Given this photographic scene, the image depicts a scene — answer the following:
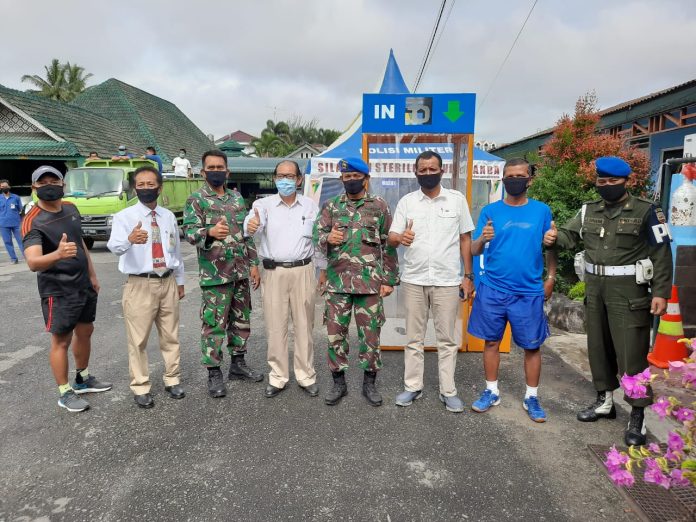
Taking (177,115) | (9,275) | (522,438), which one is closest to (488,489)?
(522,438)

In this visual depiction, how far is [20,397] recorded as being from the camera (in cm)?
382

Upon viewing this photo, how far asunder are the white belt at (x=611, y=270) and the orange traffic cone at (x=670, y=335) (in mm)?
1474

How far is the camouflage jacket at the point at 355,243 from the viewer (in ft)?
11.8

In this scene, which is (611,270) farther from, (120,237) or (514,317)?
(120,237)

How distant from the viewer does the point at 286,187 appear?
377 cm

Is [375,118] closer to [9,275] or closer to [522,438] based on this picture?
[522,438]

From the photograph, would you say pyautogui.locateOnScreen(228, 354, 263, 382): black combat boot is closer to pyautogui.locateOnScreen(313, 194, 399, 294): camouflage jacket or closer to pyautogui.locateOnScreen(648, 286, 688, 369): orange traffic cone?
pyautogui.locateOnScreen(313, 194, 399, 294): camouflage jacket

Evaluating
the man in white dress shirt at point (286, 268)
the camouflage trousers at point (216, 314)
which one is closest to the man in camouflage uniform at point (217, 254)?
the camouflage trousers at point (216, 314)

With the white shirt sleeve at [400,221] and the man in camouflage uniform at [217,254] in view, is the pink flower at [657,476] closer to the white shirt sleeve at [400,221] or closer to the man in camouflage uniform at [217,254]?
the white shirt sleeve at [400,221]

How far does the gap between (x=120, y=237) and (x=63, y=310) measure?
68 cm

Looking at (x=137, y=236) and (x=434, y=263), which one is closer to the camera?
(x=137, y=236)

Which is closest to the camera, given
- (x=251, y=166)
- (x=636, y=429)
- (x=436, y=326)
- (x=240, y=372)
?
(x=636, y=429)

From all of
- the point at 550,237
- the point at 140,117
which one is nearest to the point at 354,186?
the point at 550,237

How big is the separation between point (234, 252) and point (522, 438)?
252 cm
